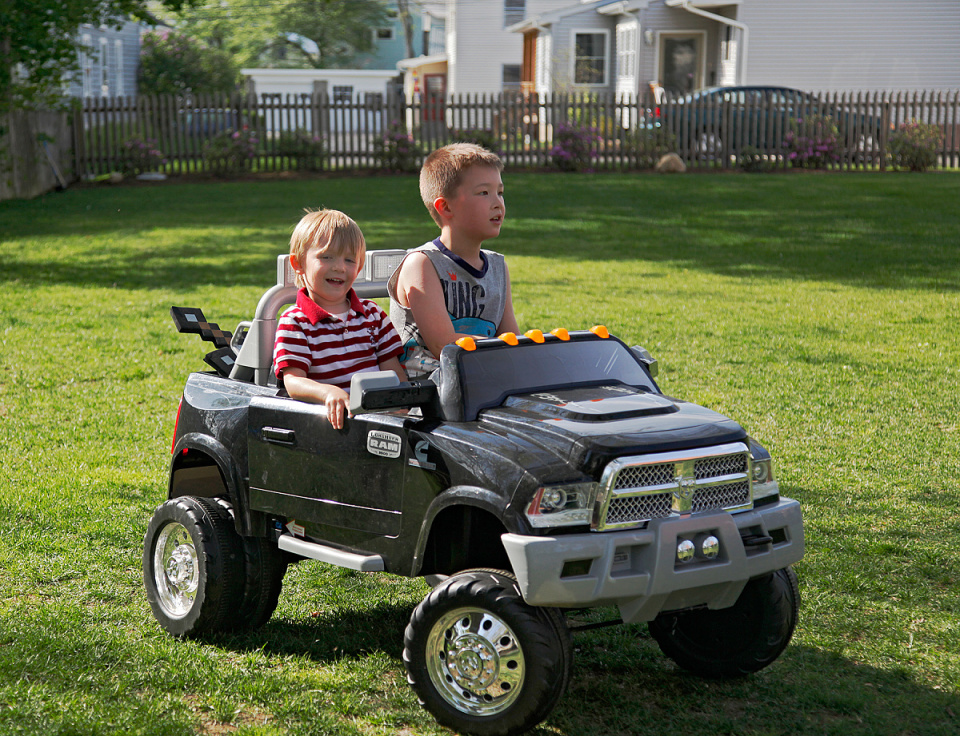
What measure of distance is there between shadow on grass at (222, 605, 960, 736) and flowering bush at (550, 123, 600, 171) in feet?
72.8

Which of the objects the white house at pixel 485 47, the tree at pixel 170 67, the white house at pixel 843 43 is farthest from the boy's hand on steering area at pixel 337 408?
the white house at pixel 485 47

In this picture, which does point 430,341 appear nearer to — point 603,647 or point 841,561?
point 603,647

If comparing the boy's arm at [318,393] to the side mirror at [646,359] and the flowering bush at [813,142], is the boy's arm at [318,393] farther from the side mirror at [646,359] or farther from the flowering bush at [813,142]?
the flowering bush at [813,142]

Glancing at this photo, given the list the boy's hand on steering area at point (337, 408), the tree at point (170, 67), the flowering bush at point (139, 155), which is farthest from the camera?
the tree at point (170, 67)

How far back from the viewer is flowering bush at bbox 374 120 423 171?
25.7 metres

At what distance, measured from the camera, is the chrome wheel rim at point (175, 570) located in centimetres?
389

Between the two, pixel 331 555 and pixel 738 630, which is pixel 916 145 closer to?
pixel 738 630

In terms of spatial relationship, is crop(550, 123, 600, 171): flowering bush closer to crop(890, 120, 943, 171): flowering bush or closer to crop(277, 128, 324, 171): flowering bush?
crop(277, 128, 324, 171): flowering bush

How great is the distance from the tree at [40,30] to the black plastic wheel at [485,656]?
52.7ft

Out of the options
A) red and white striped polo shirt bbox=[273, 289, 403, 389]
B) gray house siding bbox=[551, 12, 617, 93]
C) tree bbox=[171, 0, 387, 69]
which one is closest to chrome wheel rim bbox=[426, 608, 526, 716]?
red and white striped polo shirt bbox=[273, 289, 403, 389]

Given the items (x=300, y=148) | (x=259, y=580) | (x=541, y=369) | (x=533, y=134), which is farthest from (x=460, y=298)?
(x=533, y=134)

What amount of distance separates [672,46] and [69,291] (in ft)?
96.7

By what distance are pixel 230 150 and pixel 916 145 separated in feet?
51.1

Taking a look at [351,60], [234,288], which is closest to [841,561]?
[234,288]
